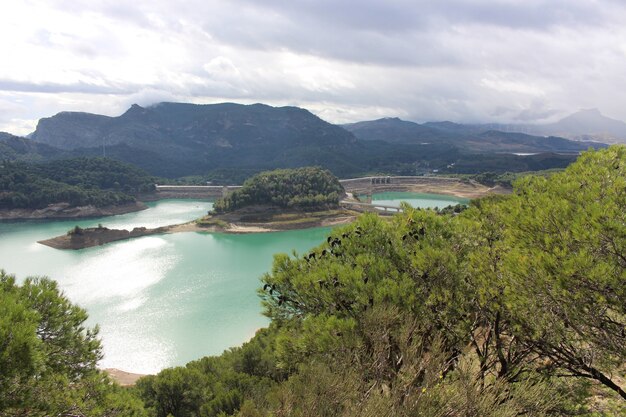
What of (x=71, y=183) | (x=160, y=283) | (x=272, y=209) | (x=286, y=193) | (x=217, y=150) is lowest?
(x=160, y=283)

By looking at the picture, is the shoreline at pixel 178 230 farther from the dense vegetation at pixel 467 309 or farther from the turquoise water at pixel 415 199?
the dense vegetation at pixel 467 309

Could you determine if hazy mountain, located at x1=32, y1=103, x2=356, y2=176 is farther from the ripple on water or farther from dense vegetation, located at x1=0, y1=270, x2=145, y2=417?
dense vegetation, located at x1=0, y1=270, x2=145, y2=417

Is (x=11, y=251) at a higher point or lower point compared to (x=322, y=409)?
lower

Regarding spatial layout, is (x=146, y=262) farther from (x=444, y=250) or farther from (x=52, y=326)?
(x=444, y=250)

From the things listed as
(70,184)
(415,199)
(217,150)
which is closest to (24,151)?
(70,184)

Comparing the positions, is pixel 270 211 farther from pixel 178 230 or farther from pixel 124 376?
pixel 124 376

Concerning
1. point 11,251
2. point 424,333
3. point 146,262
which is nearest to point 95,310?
point 146,262
